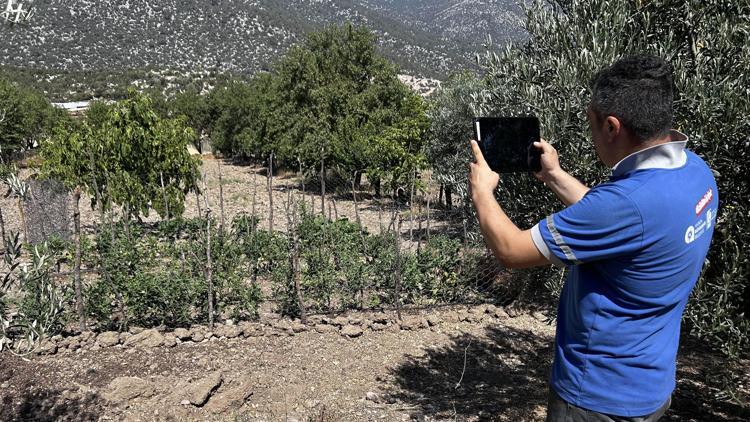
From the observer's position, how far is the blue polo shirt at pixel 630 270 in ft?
5.41

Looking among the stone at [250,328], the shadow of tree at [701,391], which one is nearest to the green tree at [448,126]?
the stone at [250,328]

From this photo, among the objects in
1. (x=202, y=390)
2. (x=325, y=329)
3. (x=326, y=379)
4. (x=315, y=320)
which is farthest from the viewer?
(x=315, y=320)

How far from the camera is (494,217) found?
1.81 meters

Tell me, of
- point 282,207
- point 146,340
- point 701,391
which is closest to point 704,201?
point 701,391

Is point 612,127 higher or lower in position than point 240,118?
lower


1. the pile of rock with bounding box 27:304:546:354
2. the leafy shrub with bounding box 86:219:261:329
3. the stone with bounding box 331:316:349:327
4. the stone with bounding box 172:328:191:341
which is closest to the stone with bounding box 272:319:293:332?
the pile of rock with bounding box 27:304:546:354

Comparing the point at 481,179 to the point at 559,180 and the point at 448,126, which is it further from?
the point at 448,126

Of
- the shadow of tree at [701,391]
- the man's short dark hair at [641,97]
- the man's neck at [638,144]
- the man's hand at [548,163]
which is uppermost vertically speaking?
the man's short dark hair at [641,97]

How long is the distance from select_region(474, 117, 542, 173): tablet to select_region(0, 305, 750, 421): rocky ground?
3178mm

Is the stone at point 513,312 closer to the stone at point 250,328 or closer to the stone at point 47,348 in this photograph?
the stone at point 250,328

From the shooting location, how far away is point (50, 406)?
211 inches

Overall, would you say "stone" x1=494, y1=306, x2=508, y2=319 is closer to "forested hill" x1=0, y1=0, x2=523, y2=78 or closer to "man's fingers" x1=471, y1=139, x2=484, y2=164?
"man's fingers" x1=471, y1=139, x2=484, y2=164

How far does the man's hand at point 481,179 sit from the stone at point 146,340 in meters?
5.81

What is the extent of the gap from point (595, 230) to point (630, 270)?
7.6 inches
